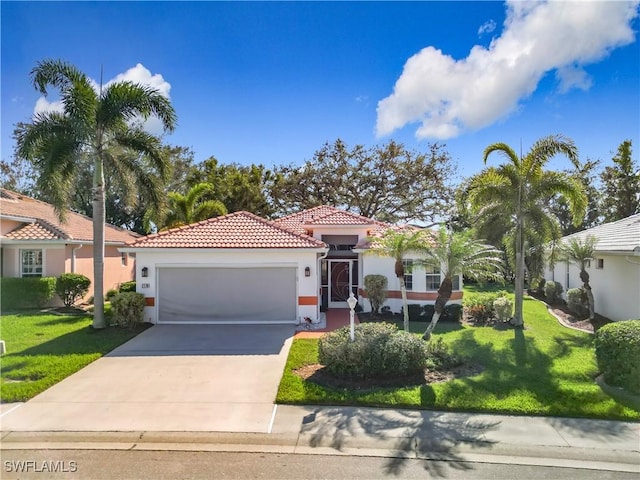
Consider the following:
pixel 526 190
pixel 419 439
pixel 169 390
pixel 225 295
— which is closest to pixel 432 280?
pixel 526 190

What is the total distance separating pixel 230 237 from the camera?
610 inches

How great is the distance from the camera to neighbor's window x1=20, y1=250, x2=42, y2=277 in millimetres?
18703

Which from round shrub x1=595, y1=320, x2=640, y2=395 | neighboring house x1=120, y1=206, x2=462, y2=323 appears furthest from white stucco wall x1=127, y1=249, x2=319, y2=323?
round shrub x1=595, y1=320, x2=640, y2=395

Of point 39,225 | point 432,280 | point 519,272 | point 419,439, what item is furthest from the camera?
point 39,225

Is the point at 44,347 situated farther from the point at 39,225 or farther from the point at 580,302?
the point at 580,302

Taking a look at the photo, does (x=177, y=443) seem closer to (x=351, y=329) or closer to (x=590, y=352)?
(x=351, y=329)

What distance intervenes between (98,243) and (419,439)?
40.9ft

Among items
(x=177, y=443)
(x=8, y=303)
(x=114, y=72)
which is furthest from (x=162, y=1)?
(x=8, y=303)

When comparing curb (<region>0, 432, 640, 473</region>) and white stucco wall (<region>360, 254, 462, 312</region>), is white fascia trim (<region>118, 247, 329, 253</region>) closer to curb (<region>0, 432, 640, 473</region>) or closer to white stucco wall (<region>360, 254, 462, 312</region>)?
white stucco wall (<region>360, 254, 462, 312</region>)

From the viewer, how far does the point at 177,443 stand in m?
6.28

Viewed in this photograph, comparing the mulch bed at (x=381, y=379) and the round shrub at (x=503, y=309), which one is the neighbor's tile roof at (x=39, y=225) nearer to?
the mulch bed at (x=381, y=379)

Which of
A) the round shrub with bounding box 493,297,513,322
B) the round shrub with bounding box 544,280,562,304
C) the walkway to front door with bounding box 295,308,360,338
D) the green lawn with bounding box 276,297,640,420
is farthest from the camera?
the round shrub with bounding box 544,280,562,304

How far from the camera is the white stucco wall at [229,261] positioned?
48.6 ft

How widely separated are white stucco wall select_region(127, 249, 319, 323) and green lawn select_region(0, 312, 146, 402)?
1894 mm
